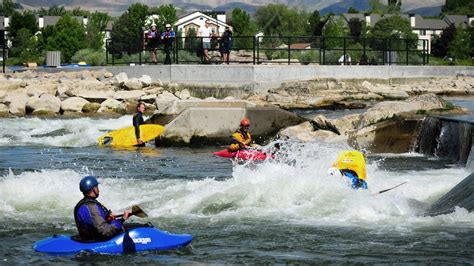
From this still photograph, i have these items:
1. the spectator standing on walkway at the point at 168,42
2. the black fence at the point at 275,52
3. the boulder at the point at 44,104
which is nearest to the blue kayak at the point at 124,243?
the boulder at the point at 44,104

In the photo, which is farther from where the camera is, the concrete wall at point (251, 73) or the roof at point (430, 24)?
the roof at point (430, 24)

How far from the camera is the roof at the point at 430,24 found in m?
176

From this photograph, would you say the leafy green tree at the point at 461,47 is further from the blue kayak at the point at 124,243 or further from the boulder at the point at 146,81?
the blue kayak at the point at 124,243

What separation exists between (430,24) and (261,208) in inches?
6649

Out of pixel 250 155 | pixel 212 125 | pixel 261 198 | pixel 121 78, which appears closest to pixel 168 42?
pixel 121 78

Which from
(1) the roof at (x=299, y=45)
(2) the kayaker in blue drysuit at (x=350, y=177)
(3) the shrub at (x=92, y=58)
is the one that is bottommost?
(2) the kayaker in blue drysuit at (x=350, y=177)

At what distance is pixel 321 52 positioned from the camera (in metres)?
41.3

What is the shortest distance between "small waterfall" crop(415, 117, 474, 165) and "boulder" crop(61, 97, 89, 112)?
15.4 meters

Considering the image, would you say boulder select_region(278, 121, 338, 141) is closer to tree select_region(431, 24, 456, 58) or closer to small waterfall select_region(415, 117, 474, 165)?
small waterfall select_region(415, 117, 474, 165)

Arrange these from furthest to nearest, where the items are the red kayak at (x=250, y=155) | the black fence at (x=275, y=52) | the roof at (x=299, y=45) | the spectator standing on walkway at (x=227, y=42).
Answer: the roof at (x=299, y=45)
the black fence at (x=275, y=52)
the spectator standing on walkway at (x=227, y=42)
the red kayak at (x=250, y=155)

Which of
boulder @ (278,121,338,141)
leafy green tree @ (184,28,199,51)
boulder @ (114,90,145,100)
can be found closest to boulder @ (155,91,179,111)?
boulder @ (114,90,145,100)

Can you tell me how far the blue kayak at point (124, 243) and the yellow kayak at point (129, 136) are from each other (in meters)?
13.3

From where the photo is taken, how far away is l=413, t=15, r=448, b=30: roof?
17612 cm

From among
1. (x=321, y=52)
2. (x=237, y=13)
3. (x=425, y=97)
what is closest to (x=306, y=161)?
(x=425, y=97)
